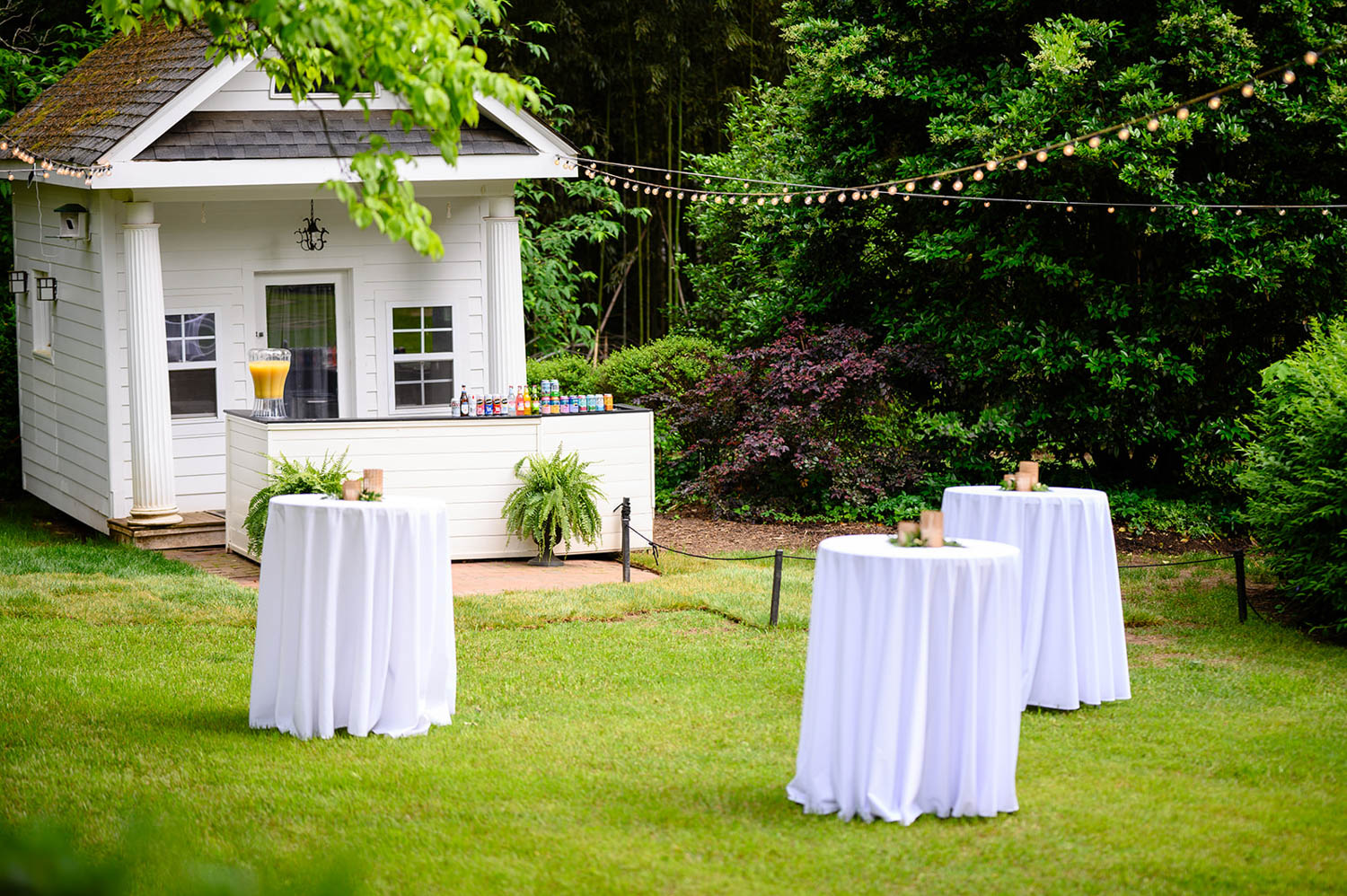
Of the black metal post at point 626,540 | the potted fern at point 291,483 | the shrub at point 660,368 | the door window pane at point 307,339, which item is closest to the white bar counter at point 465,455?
the potted fern at point 291,483

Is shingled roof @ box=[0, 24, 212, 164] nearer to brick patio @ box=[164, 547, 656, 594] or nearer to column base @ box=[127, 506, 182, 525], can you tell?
column base @ box=[127, 506, 182, 525]

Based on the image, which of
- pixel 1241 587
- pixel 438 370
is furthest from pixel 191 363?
pixel 1241 587

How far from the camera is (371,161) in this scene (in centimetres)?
524

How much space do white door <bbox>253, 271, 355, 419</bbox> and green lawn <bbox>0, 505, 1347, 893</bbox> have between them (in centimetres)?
433

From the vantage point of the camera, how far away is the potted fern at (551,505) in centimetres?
1136

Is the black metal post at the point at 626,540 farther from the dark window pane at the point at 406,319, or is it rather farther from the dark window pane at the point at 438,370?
the dark window pane at the point at 406,319

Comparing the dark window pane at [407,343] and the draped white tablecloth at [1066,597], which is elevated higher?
the dark window pane at [407,343]

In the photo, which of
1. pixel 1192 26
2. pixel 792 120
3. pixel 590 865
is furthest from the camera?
pixel 792 120

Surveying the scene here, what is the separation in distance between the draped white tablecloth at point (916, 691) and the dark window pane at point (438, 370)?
8970mm

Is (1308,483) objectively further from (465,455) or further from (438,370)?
(438,370)

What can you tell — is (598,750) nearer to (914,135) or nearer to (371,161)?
(371,161)

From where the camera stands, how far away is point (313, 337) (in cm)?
1345

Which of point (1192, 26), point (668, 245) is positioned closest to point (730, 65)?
point (668, 245)

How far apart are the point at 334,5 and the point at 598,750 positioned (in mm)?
3355
